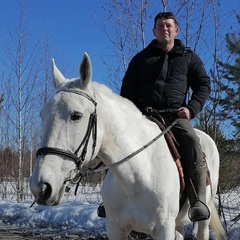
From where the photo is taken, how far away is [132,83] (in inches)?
152

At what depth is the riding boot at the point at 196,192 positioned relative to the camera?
11.2 ft

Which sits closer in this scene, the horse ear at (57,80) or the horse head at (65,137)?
the horse head at (65,137)

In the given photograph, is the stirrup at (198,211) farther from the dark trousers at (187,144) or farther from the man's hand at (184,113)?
the man's hand at (184,113)

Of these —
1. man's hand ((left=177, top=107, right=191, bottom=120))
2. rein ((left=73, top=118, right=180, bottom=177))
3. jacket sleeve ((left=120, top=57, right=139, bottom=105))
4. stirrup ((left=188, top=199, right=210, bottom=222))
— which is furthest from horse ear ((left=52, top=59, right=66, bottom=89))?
stirrup ((left=188, top=199, right=210, bottom=222))

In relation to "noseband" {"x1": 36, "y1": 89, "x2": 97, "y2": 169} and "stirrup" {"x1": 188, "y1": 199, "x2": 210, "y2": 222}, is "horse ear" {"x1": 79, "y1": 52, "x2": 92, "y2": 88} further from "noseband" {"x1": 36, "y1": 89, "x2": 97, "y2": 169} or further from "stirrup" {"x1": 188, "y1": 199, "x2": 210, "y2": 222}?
"stirrup" {"x1": 188, "y1": 199, "x2": 210, "y2": 222}

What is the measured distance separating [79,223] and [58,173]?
667cm

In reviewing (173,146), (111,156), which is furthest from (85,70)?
(173,146)

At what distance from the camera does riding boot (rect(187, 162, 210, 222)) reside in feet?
11.2

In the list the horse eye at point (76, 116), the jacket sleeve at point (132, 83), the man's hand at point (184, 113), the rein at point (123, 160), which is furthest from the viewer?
the jacket sleeve at point (132, 83)

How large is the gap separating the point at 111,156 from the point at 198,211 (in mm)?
1059

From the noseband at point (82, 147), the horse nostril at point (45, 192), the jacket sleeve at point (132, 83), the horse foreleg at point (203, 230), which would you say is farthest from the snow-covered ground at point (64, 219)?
the horse nostril at point (45, 192)

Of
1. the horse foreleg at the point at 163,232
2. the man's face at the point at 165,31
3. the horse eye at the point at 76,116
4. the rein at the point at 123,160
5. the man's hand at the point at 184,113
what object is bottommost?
the horse foreleg at the point at 163,232

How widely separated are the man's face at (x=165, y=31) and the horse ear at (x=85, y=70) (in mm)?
1369

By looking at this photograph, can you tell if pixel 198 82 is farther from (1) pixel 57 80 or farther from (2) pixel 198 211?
(1) pixel 57 80
